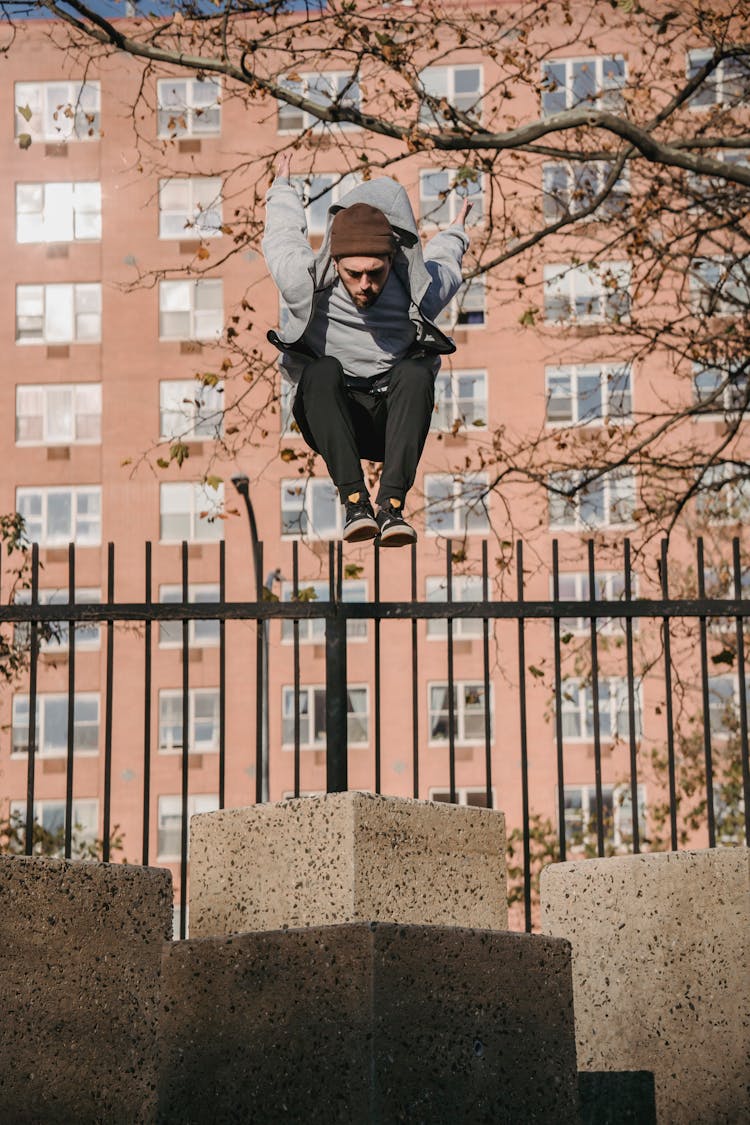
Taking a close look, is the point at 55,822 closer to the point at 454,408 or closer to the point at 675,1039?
the point at 454,408

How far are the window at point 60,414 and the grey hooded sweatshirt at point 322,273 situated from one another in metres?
40.8

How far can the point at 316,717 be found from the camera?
150ft

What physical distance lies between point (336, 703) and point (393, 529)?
92 centimetres

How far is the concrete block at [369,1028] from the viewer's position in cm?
600

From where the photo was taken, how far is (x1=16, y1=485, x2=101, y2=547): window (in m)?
46.6

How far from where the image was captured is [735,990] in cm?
729

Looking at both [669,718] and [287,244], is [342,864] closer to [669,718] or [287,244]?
[669,718]

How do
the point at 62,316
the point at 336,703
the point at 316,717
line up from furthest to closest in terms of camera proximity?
the point at 62,316
the point at 316,717
the point at 336,703

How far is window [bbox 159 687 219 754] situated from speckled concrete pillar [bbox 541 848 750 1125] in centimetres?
3849

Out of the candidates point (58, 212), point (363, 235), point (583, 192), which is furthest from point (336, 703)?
point (58, 212)

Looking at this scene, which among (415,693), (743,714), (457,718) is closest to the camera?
(415,693)

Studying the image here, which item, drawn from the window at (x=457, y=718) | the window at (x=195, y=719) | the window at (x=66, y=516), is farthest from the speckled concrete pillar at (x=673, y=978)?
the window at (x=66, y=516)

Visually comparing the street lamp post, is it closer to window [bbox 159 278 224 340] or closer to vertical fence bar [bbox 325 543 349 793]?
vertical fence bar [bbox 325 543 349 793]

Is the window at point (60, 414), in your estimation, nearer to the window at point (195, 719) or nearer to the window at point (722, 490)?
the window at point (195, 719)
